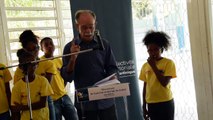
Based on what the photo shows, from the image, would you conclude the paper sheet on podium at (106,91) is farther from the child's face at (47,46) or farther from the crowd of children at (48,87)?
the child's face at (47,46)

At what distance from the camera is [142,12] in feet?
10.8

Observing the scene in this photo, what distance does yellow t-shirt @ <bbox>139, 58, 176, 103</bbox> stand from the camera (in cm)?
246

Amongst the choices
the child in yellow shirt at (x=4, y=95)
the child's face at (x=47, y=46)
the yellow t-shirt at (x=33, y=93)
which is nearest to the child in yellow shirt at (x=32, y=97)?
the yellow t-shirt at (x=33, y=93)

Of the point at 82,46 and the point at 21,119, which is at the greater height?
the point at 82,46

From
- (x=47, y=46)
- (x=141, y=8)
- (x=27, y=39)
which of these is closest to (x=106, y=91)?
(x=27, y=39)

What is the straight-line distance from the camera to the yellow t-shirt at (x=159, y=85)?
8.05ft

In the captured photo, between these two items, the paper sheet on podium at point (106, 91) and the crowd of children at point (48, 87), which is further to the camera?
the crowd of children at point (48, 87)

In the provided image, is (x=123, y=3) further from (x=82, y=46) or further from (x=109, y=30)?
(x=82, y=46)

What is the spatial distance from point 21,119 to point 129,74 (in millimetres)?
1164

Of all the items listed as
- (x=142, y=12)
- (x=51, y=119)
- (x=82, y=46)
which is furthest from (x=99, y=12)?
(x=51, y=119)

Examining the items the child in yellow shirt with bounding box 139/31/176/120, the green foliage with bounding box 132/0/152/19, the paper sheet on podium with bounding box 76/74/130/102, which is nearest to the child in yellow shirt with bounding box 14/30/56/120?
the child in yellow shirt with bounding box 139/31/176/120

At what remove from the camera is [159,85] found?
2473mm

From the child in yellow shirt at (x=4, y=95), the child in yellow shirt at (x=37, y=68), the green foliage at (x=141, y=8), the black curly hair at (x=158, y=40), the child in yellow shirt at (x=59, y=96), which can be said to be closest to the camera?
the child in yellow shirt at (x=4, y=95)

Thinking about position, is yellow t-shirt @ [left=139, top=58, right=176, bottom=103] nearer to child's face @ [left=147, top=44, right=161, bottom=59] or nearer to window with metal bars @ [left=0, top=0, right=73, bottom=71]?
child's face @ [left=147, top=44, right=161, bottom=59]
